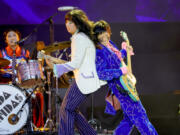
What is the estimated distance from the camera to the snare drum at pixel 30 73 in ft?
15.0

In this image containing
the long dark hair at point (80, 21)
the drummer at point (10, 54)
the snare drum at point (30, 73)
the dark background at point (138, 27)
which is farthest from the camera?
the dark background at point (138, 27)

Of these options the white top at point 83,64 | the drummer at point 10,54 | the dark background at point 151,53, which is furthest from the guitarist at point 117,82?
the dark background at point 151,53

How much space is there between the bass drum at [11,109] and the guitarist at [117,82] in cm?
171

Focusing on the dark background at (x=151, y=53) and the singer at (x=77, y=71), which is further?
the dark background at (x=151, y=53)

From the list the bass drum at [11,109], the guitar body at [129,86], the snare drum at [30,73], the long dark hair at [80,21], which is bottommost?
the bass drum at [11,109]

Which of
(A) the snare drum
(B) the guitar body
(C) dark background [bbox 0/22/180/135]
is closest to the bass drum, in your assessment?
(A) the snare drum

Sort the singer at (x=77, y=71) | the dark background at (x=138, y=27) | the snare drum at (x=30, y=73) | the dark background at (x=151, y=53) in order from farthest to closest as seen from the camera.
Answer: the dark background at (x=151, y=53)
the dark background at (x=138, y=27)
the snare drum at (x=30, y=73)
the singer at (x=77, y=71)

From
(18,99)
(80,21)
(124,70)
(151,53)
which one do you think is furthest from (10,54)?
(151,53)

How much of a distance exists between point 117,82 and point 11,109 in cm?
206

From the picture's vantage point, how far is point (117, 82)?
3.51 metres

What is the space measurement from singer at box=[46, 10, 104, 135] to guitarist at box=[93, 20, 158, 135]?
0.17 m

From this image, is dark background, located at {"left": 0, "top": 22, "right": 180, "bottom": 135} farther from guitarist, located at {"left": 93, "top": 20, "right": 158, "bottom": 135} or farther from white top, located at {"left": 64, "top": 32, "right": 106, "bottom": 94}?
white top, located at {"left": 64, "top": 32, "right": 106, "bottom": 94}

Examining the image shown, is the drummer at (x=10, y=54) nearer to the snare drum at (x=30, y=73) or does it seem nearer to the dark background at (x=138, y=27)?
the snare drum at (x=30, y=73)

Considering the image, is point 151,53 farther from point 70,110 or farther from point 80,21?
point 70,110
